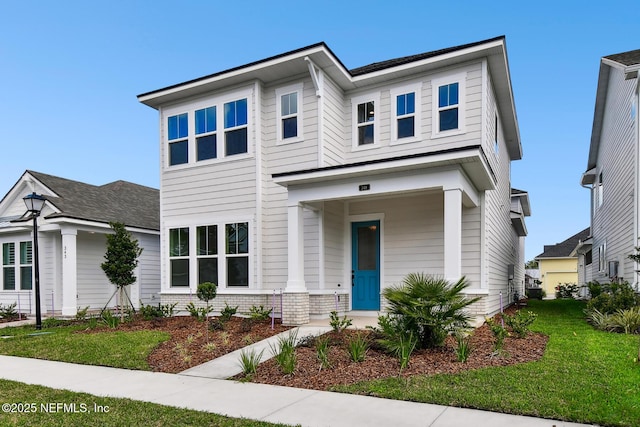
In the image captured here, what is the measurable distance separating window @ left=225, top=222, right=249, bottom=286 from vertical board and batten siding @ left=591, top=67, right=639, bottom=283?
999 centimetres

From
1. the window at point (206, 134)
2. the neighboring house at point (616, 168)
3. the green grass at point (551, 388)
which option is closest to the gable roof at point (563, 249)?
the neighboring house at point (616, 168)

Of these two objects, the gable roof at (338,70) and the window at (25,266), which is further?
the window at (25,266)

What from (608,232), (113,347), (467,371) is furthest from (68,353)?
(608,232)

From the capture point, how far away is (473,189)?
1015 centimetres

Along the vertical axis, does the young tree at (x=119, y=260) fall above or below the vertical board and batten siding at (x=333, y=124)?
below

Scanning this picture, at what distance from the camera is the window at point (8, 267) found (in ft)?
52.7

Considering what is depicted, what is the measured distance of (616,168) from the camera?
1443 centimetres

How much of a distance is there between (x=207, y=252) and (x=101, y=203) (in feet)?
20.8

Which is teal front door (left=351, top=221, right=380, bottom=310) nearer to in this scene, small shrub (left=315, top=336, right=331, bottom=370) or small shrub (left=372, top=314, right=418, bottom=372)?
small shrub (left=372, top=314, right=418, bottom=372)

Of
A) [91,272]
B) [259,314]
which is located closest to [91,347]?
[259,314]

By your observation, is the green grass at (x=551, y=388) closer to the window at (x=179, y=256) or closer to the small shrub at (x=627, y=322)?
the small shrub at (x=627, y=322)

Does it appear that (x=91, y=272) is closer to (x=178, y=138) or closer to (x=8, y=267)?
(x=8, y=267)

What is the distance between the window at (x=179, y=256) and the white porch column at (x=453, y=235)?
7671 millimetres

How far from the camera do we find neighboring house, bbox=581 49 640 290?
11.4 meters
